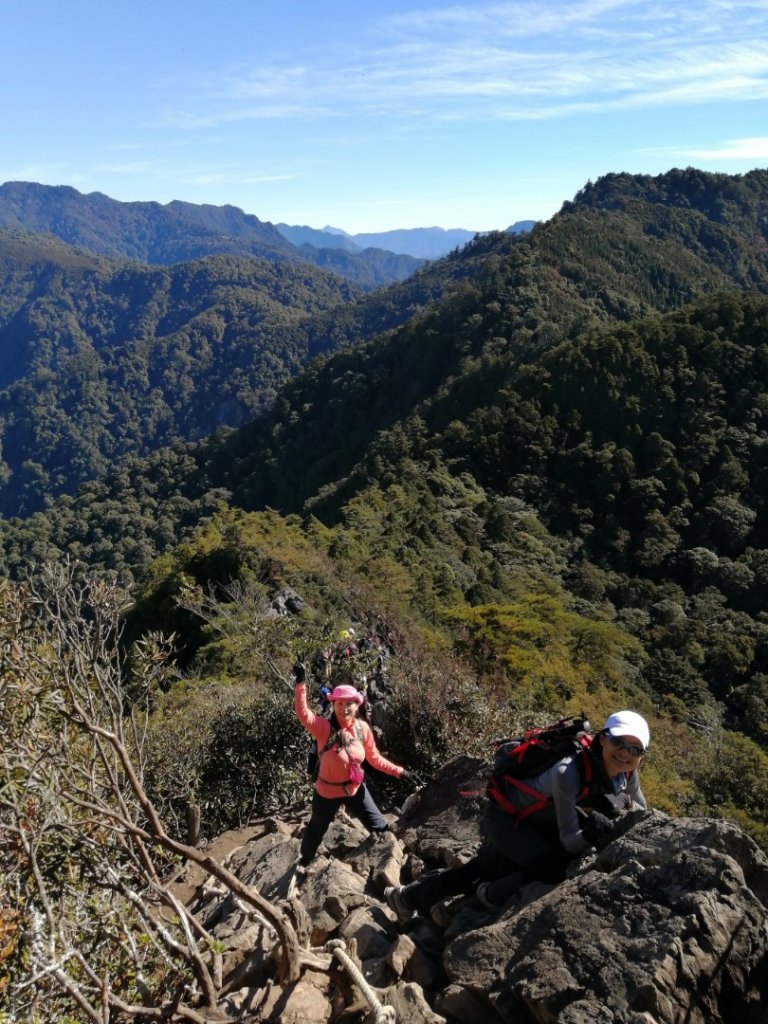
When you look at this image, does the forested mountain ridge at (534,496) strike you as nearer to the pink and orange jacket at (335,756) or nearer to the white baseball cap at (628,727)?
the pink and orange jacket at (335,756)

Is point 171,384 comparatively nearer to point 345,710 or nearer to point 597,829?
point 345,710

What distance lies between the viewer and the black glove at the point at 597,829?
3.73 m

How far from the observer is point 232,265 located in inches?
7859

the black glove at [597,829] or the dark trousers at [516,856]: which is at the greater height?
the black glove at [597,829]

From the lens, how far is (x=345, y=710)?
188 inches

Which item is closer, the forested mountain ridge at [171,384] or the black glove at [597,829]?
the black glove at [597,829]

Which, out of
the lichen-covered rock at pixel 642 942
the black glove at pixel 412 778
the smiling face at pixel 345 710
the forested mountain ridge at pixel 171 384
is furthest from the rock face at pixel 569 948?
the forested mountain ridge at pixel 171 384

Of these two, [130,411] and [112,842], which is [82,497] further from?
[130,411]

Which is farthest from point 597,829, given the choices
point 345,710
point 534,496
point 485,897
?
point 534,496

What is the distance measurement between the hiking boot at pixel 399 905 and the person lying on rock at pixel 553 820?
5 cm

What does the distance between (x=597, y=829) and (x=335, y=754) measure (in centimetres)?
170

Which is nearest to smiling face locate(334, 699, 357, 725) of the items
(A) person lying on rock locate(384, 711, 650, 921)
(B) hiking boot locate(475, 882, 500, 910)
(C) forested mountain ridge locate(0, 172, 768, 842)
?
(A) person lying on rock locate(384, 711, 650, 921)

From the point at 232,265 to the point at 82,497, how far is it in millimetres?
151488

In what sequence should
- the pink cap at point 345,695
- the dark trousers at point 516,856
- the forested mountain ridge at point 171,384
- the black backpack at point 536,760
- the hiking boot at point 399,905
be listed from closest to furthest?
the black backpack at point 536,760 → the dark trousers at point 516,856 → the hiking boot at point 399,905 → the pink cap at point 345,695 → the forested mountain ridge at point 171,384
